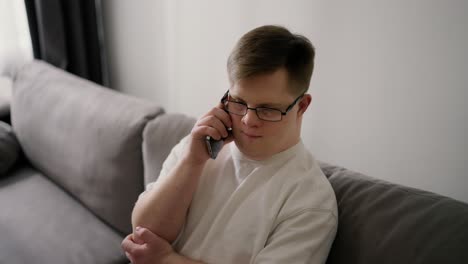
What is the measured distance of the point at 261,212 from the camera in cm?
97

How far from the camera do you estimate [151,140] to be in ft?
4.78

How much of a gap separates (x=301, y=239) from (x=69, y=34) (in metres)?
2.08

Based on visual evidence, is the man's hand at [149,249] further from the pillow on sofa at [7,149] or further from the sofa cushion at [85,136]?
the pillow on sofa at [7,149]

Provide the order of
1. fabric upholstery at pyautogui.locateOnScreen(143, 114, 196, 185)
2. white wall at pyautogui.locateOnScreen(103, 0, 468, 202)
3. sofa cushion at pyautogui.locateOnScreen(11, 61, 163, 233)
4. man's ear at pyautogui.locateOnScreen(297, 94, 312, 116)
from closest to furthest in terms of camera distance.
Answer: man's ear at pyautogui.locateOnScreen(297, 94, 312, 116), white wall at pyautogui.locateOnScreen(103, 0, 468, 202), fabric upholstery at pyautogui.locateOnScreen(143, 114, 196, 185), sofa cushion at pyautogui.locateOnScreen(11, 61, 163, 233)

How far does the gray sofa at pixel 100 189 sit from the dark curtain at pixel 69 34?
0.23m

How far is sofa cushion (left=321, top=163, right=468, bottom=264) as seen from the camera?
→ 848 millimetres

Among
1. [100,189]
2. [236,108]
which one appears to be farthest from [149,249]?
[100,189]

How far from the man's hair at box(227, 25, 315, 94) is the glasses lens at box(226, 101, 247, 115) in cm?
7

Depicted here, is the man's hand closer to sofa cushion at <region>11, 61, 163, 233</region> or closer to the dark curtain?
sofa cushion at <region>11, 61, 163, 233</region>

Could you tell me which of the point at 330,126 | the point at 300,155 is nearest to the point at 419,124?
the point at 330,126

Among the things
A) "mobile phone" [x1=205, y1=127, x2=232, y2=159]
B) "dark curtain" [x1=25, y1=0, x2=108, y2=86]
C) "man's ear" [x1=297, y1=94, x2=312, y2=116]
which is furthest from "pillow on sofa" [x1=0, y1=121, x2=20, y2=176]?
"man's ear" [x1=297, y1=94, x2=312, y2=116]

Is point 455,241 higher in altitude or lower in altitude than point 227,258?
higher

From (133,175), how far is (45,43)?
1224mm

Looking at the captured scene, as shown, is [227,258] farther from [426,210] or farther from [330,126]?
[330,126]
